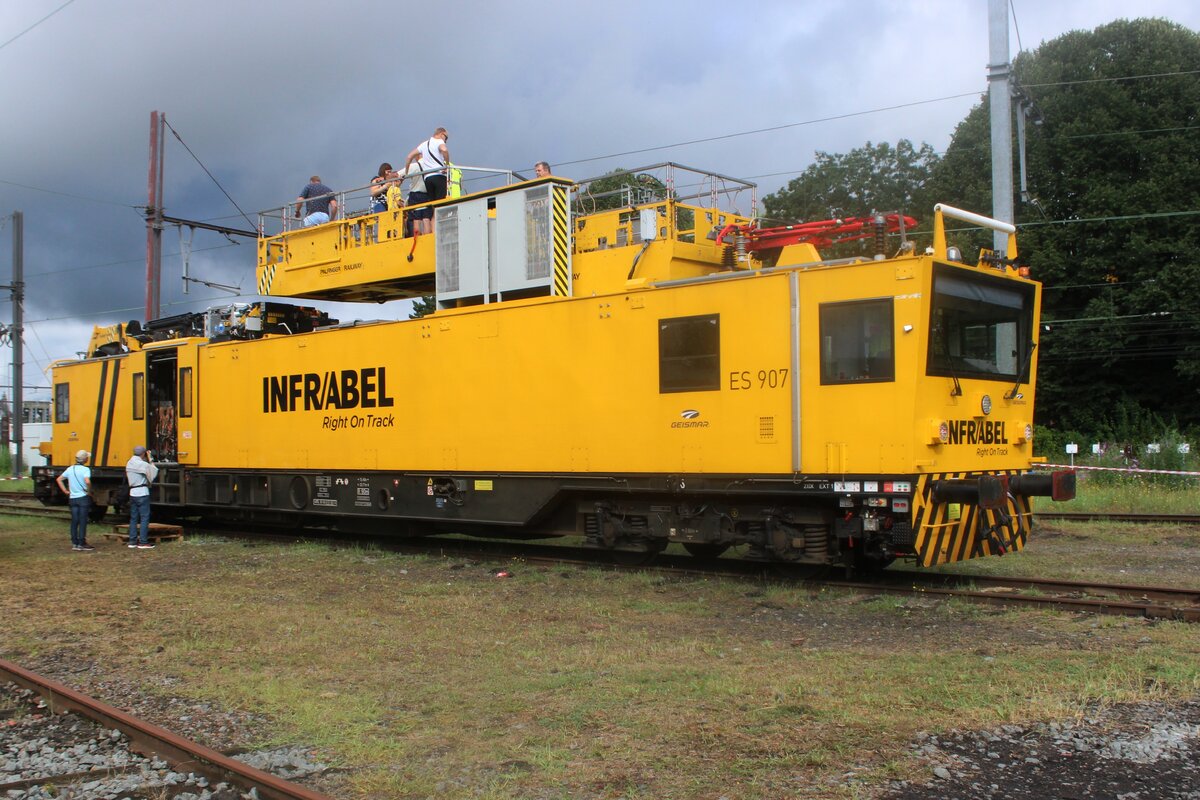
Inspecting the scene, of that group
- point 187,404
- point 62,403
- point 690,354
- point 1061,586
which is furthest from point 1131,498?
point 62,403

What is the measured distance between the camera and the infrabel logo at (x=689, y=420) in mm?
9992

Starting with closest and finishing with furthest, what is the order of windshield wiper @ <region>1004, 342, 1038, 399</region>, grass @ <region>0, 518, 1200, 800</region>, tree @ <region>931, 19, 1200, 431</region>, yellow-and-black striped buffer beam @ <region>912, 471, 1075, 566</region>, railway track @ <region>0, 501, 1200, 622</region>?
grass @ <region>0, 518, 1200, 800</region> < railway track @ <region>0, 501, 1200, 622</region> < yellow-and-black striped buffer beam @ <region>912, 471, 1075, 566</region> < windshield wiper @ <region>1004, 342, 1038, 399</region> < tree @ <region>931, 19, 1200, 431</region>

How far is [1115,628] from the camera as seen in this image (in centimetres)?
779

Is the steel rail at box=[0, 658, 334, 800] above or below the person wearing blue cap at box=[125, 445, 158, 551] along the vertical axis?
below

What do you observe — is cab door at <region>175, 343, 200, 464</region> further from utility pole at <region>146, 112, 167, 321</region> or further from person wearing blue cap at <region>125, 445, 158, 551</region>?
utility pole at <region>146, 112, 167, 321</region>

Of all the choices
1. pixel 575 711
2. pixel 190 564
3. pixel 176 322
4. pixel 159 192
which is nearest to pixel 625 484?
pixel 575 711

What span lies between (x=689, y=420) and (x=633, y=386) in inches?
31.1

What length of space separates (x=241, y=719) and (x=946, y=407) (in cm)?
656

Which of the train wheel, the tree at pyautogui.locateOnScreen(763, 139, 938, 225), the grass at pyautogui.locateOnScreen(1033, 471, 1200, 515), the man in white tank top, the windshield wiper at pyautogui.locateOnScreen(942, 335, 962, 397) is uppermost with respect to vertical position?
the tree at pyautogui.locateOnScreen(763, 139, 938, 225)

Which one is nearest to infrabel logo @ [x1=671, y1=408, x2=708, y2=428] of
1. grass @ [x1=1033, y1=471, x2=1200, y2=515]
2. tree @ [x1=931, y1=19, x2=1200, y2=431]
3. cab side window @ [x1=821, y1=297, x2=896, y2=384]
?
cab side window @ [x1=821, y1=297, x2=896, y2=384]

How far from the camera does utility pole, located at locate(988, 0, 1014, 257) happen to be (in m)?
13.5

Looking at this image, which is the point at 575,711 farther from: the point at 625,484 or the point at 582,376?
the point at 582,376

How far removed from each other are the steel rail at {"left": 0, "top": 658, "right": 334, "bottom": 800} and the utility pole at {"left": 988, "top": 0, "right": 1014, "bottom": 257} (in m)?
11.8

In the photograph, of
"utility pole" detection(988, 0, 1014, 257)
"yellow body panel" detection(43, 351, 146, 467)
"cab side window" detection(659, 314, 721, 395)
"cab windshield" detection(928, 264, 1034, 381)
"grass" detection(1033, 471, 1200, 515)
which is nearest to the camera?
"cab windshield" detection(928, 264, 1034, 381)
